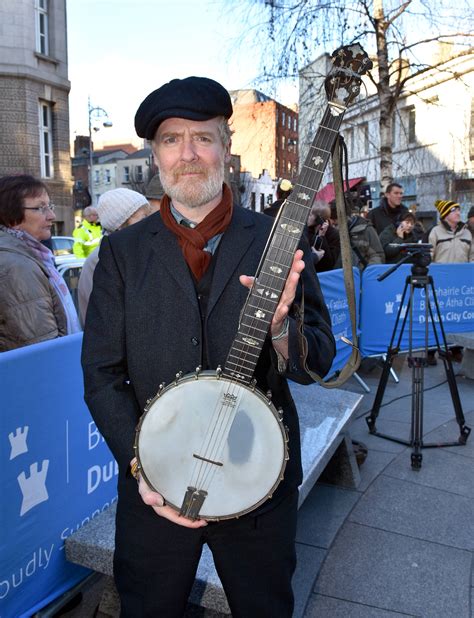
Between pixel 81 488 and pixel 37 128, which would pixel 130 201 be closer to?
pixel 81 488

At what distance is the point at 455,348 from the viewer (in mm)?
7691

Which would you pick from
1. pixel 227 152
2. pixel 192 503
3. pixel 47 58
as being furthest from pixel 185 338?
pixel 47 58

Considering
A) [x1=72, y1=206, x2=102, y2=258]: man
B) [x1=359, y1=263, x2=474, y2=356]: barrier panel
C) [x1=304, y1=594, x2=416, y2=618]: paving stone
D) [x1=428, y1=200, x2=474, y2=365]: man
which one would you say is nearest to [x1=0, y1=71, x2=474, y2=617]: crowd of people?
[x1=304, y1=594, x2=416, y2=618]: paving stone

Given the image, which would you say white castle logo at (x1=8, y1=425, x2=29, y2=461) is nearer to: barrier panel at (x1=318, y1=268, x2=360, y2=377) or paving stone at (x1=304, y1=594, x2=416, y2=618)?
paving stone at (x1=304, y1=594, x2=416, y2=618)

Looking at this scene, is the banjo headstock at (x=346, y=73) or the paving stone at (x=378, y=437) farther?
the paving stone at (x=378, y=437)

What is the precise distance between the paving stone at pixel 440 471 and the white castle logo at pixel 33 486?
8.35ft

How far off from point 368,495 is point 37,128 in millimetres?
21598

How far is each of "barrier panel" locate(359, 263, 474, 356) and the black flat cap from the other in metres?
5.13

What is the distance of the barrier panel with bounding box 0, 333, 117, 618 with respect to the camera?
7.49ft

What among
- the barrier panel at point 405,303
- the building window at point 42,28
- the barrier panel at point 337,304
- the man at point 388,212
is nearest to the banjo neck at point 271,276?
the barrier panel at point 337,304

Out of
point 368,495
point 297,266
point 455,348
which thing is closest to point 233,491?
point 297,266

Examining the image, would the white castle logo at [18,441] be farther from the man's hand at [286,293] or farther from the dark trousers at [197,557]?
the man's hand at [286,293]

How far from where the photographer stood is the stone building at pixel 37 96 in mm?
20750

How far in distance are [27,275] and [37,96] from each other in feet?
69.9
